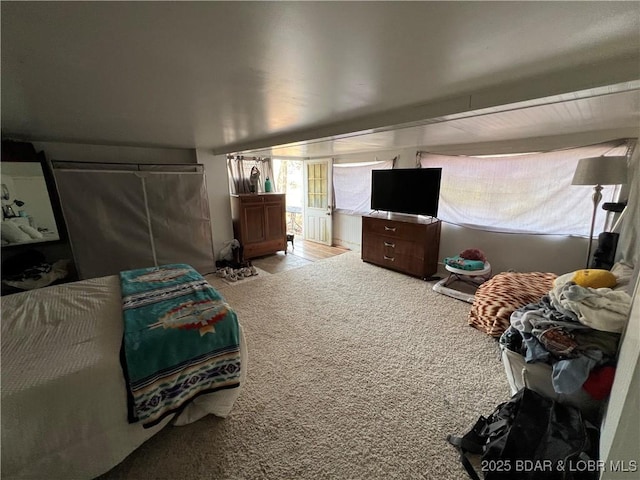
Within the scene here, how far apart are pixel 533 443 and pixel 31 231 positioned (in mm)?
4846

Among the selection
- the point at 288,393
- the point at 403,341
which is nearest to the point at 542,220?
the point at 403,341

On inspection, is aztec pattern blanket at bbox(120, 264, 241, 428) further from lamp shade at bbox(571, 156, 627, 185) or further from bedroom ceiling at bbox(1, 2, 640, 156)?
lamp shade at bbox(571, 156, 627, 185)

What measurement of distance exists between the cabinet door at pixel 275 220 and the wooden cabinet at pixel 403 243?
1642mm

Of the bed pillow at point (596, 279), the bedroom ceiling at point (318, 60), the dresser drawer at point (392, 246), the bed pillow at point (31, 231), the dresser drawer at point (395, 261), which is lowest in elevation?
the dresser drawer at point (395, 261)

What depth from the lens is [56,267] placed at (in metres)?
3.02

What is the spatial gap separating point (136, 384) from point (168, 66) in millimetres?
1519

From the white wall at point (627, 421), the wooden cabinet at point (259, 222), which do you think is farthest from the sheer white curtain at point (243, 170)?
the white wall at point (627, 421)

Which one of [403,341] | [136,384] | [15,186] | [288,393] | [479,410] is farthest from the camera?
[15,186]

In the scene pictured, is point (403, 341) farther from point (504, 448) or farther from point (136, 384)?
point (136, 384)

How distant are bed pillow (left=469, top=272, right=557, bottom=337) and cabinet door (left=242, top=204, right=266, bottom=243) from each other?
3.52 metres

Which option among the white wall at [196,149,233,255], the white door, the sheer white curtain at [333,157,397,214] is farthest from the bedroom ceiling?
the white door

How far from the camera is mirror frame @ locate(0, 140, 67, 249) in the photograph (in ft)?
9.00

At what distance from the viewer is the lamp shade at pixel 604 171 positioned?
7.07ft

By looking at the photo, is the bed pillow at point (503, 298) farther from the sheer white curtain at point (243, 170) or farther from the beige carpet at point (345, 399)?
the sheer white curtain at point (243, 170)
